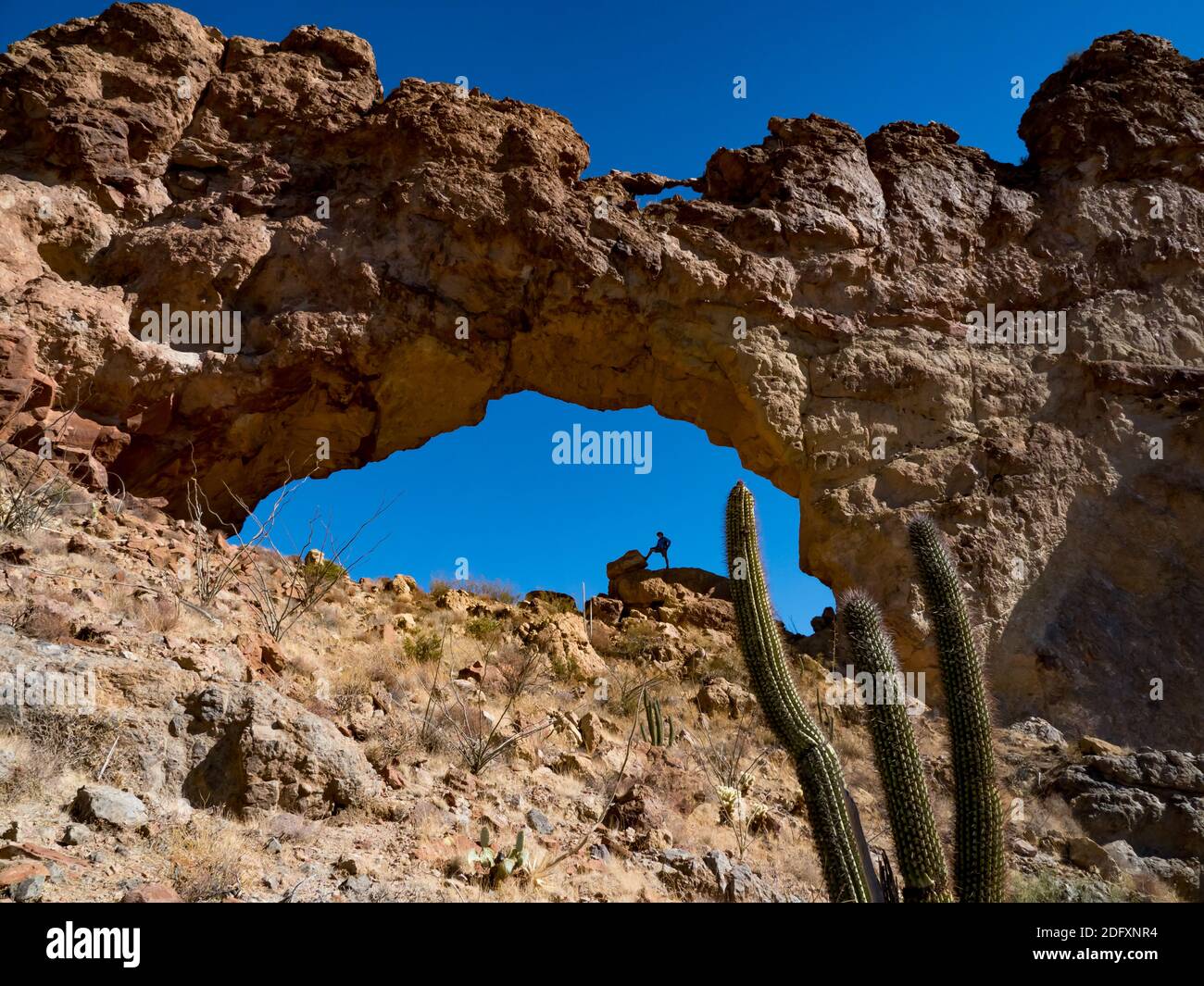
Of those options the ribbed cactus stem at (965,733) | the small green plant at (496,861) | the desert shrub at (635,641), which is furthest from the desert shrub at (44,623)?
the desert shrub at (635,641)

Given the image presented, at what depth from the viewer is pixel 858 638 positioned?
5.11m

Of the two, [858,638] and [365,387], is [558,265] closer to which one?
[365,387]

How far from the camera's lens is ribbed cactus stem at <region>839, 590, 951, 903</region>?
14.8 feet

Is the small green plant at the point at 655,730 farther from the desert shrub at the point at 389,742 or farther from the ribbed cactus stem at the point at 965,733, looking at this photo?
the ribbed cactus stem at the point at 965,733

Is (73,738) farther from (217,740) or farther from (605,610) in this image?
(605,610)

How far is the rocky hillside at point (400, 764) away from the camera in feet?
14.1

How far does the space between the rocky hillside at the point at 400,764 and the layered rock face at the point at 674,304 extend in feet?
5.99

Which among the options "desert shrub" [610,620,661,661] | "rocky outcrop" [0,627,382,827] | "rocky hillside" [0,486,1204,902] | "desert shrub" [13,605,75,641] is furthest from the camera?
"desert shrub" [610,620,661,661]

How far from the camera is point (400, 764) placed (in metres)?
5.80

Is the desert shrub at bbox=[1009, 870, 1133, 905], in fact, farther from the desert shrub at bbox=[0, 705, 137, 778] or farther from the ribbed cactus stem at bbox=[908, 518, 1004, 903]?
the desert shrub at bbox=[0, 705, 137, 778]

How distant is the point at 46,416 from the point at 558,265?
21.6 ft

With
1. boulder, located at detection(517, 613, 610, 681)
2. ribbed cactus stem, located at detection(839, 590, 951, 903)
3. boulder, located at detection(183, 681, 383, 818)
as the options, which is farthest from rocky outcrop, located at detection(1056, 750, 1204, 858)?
boulder, located at detection(183, 681, 383, 818)

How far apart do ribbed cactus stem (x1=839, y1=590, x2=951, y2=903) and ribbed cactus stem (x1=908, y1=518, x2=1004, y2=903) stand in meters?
0.18

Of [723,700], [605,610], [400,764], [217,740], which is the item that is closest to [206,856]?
[217,740]
